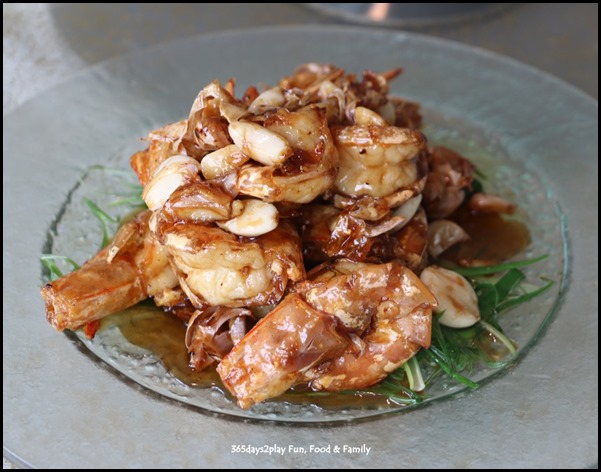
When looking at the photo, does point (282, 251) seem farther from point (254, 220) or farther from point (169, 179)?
point (169, 179)

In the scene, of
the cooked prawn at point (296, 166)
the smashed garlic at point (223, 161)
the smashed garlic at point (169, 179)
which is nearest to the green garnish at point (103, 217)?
the smashed garlic at point (169, 179)

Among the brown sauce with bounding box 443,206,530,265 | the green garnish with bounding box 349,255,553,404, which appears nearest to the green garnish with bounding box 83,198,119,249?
the green garnish with bounding box 349,255,553,404

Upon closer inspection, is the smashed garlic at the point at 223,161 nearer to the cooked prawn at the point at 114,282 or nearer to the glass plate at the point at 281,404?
the cooked prawn at the point at 114,282

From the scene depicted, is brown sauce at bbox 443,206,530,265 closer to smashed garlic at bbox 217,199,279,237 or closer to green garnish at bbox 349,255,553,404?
green garnish at bbox 349,255,553,404

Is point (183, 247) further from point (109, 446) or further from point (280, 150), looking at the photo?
point (109, 446)

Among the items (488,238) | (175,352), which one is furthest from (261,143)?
(488,238)
